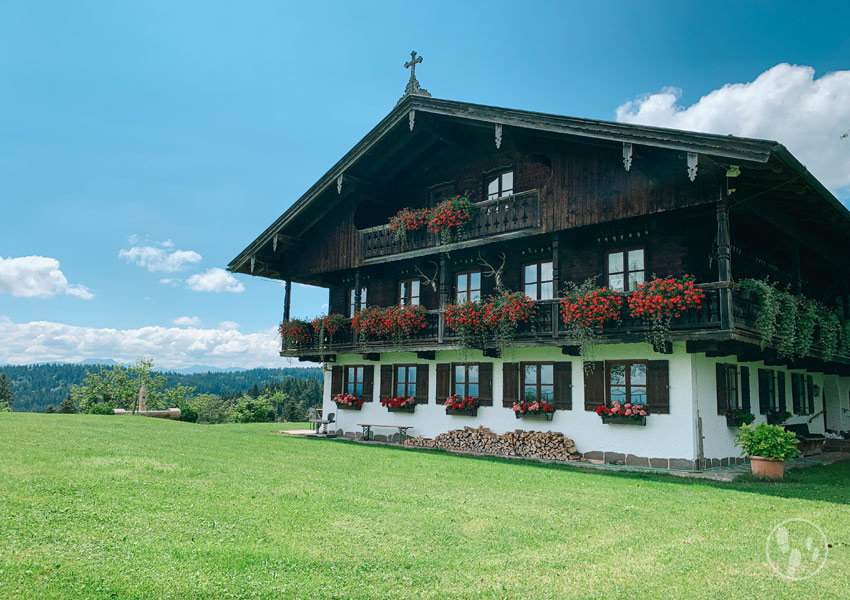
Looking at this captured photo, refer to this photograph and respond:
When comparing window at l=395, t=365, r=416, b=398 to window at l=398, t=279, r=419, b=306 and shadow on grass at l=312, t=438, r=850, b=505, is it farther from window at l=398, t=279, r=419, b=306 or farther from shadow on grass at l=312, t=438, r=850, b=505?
shadow on grass at l=312, t=438, r=850, b=505

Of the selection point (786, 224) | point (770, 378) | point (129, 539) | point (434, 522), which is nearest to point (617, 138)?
point (786, 224)

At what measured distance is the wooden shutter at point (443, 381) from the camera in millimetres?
18516

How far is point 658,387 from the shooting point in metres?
14.3

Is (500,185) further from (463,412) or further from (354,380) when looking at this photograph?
(354,380)

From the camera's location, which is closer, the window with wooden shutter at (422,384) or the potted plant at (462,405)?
the potted plant at (462,405)

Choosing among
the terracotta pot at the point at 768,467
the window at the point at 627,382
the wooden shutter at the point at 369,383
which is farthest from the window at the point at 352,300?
the terracotta pot at the point at 768,467

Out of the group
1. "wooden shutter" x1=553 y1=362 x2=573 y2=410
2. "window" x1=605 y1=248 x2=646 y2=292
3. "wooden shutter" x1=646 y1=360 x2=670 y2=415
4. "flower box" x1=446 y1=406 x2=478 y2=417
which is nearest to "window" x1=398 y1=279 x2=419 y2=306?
"flower box" x1=446 y1=406 x2=478 y2=417

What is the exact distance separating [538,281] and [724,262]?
5191mm

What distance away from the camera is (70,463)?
9.93 meters

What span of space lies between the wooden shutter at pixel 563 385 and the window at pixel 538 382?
13 centimetres

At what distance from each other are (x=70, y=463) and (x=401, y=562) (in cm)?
675

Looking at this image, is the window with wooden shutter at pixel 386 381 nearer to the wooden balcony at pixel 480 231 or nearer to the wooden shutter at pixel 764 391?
the wooden balcony at pixel 480 231

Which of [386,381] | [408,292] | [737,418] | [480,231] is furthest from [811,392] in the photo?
[386,381]

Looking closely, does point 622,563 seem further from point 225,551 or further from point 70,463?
point 70,463
